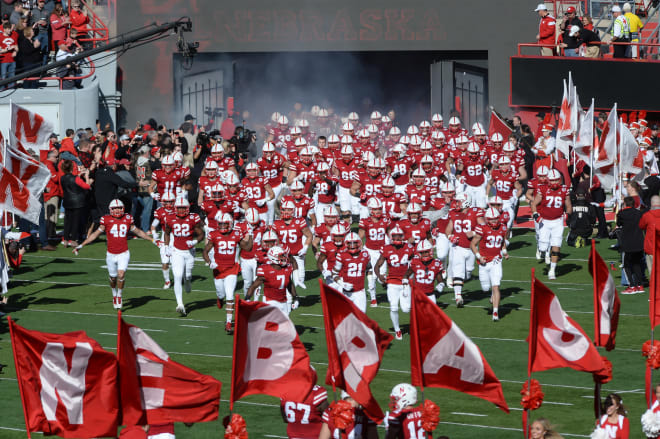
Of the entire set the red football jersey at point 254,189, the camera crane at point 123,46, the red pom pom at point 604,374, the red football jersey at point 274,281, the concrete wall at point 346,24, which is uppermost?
the concrete wall at point 346,24

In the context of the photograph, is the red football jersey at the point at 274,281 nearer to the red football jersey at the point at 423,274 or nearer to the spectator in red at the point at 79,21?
the red football jersey at the point at 423,274

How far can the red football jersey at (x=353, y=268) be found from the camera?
62.0 feet

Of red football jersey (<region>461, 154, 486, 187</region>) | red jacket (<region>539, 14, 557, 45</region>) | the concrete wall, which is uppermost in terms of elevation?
the concrete wall

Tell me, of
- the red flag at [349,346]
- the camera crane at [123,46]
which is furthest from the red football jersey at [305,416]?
the camera crane at [123,46]

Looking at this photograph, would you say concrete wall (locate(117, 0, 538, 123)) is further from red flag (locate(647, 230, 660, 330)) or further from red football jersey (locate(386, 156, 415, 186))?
red flag (locate(647, 230, 660, 330))

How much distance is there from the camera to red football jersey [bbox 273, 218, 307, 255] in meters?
21.3

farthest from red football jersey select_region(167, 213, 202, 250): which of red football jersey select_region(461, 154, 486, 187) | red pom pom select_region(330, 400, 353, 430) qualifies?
red pom pom select_region(330, 400, 353, 430)

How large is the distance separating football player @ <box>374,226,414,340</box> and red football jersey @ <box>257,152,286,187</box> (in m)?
6.86

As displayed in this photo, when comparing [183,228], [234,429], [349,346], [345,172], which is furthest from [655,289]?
[345,172]

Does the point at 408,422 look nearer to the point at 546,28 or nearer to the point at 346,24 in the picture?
the point at 546,28

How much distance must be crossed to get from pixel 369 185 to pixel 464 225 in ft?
11.6

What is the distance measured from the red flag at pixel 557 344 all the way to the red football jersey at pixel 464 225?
9.18 meters

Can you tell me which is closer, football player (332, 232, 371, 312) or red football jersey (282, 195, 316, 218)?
football player (332, 232, 371, 312)

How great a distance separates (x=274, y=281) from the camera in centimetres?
1812
